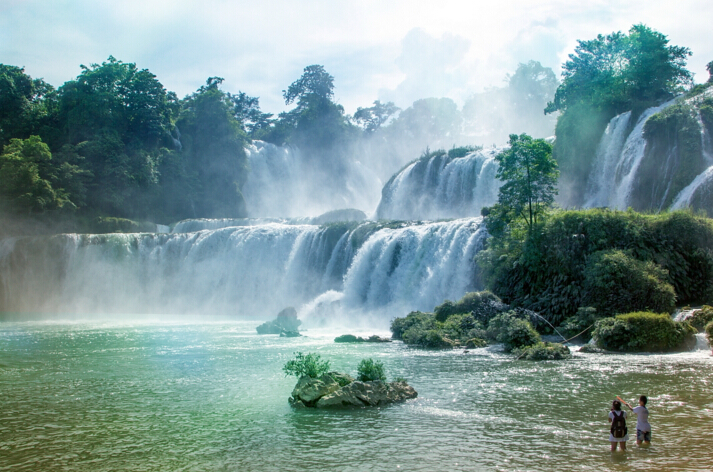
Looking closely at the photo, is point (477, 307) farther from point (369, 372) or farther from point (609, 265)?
point (369, 372)

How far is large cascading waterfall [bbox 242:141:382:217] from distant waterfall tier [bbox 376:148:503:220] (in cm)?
2244

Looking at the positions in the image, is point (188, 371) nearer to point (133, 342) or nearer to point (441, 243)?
point (133, 342)

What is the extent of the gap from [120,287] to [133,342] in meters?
20.2

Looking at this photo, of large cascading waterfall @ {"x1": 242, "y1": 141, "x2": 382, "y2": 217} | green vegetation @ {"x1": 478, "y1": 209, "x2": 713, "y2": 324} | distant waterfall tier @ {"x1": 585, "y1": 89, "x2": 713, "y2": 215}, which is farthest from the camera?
large cascading waterfall @ {"x1": 242, "y1": 141, "x2": 382, "y2": 217}

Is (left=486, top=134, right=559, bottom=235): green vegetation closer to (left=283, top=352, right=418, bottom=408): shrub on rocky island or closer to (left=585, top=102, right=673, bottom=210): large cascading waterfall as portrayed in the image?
(left=585, top=102, right=673, bottom=210): large cascading waterfall

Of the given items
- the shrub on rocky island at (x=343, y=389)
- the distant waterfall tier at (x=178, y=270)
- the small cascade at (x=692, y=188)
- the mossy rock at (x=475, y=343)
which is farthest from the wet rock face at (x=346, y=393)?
the distant waterfall tier at (x=178, y=270)

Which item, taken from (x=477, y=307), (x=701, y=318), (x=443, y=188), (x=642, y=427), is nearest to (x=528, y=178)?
(x=477, y=307)

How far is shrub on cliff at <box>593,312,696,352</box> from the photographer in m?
15.7

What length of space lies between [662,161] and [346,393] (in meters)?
22.1

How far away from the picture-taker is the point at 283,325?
2506 centimetres

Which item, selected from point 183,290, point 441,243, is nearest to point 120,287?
point 183,290

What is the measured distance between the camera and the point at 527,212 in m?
23.8

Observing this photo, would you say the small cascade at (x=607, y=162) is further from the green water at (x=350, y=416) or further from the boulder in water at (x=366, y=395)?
the boulder in water at (x=366, y=395)

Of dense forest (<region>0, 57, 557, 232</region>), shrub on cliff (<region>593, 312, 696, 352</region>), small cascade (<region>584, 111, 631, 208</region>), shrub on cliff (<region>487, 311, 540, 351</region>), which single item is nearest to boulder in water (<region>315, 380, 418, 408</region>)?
shrub on cliff (<region>487, 311, 540, 351</region>)
